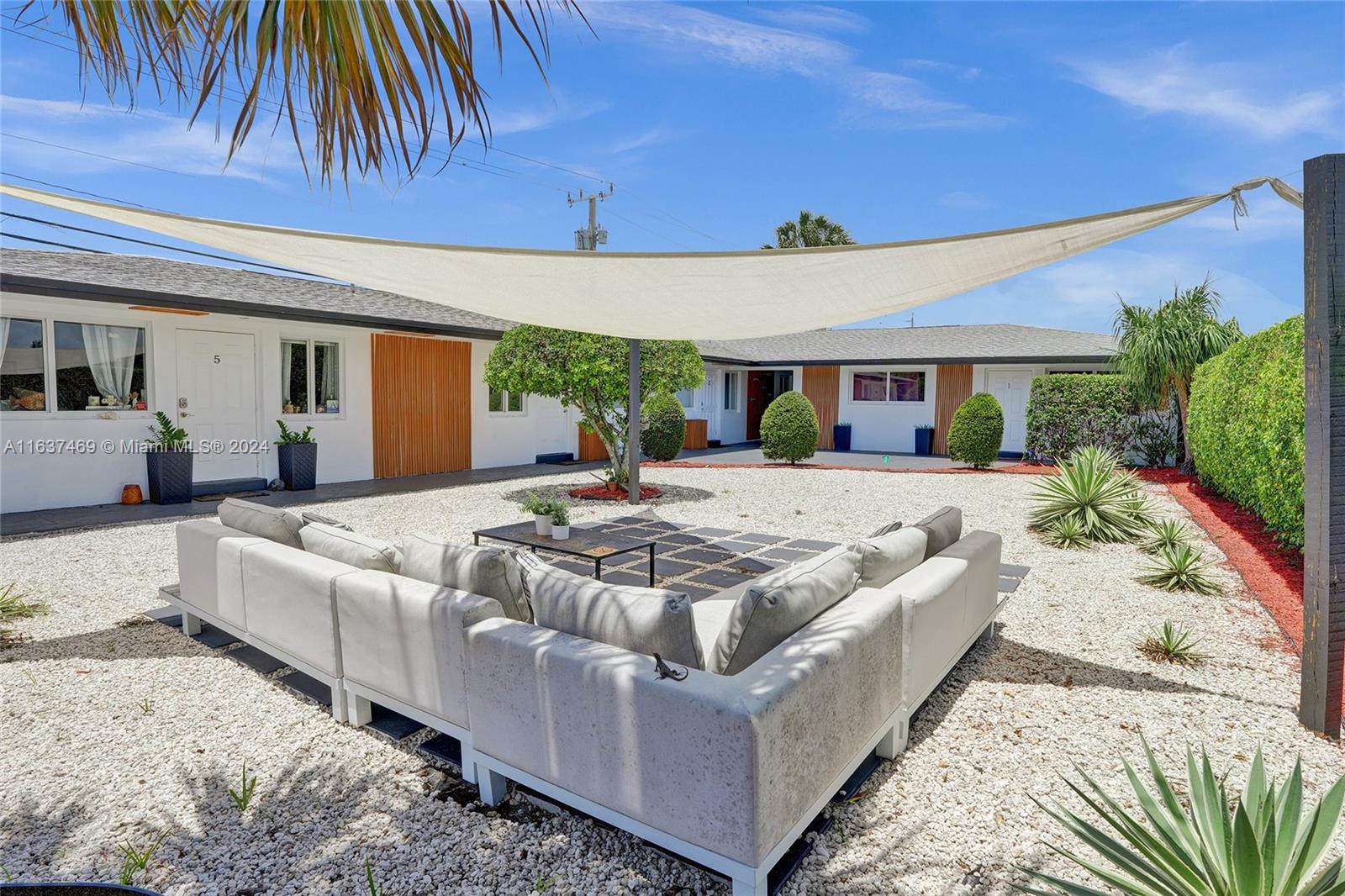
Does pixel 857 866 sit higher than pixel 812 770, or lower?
lower

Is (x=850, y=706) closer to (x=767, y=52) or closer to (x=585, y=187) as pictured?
(x=767, y=52)

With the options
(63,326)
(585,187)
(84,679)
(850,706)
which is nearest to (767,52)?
(850,706)

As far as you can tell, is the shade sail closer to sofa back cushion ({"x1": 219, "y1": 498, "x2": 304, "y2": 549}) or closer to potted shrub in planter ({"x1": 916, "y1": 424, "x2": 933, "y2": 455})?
sofa back cushion ({"x1": 219, "y1": 498, "x2": 304, "y2": 549})

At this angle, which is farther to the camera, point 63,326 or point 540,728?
point 63,326

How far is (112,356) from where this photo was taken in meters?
8.16

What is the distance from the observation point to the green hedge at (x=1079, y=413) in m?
12.5

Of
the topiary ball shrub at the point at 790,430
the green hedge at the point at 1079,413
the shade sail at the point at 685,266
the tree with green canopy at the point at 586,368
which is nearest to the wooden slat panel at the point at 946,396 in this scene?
the green hedge at the point at 1079,413

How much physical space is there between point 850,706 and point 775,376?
19016 millimetres

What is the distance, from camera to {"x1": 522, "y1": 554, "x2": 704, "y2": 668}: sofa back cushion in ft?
6.86

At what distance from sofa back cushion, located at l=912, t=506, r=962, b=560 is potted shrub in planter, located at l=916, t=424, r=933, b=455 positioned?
13.9 metres

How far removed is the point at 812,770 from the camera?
6.66 feet

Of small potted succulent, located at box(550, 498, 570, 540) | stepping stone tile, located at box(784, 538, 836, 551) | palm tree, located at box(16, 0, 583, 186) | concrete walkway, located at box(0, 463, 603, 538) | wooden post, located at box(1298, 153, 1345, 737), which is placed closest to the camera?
palm tree, located at box(16, 0, 583, 186)

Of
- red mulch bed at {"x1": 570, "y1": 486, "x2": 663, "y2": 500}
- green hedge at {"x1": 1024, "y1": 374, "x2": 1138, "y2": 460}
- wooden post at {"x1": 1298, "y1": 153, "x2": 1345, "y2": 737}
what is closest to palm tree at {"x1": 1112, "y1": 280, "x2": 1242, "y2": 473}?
green hedge at {"x1": 1024, "y1": 374, "x2": 1138, "y2": 460}

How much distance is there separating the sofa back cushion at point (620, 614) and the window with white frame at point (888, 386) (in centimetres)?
1644
